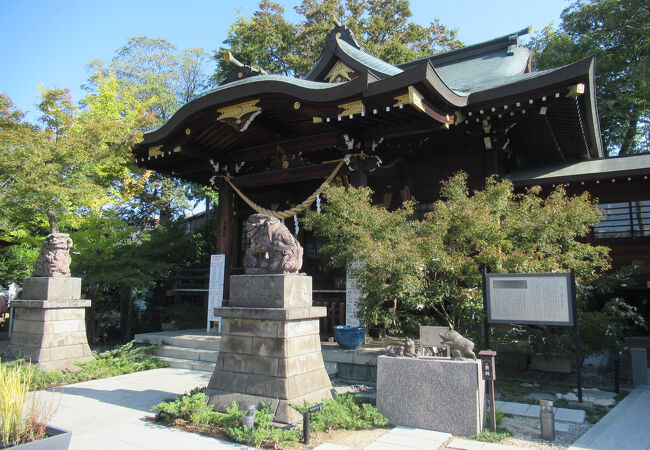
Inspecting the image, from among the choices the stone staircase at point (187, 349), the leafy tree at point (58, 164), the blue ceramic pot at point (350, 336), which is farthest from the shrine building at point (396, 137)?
the stone staircase at point (187, 349)

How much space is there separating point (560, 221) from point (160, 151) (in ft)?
30.4

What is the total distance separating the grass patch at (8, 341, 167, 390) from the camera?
7.44 m

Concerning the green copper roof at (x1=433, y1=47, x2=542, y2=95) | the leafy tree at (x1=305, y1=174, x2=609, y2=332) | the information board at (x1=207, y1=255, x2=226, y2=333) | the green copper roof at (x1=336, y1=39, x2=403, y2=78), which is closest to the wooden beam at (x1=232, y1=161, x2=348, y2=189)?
the information board at (x1=207, y1=255, x2=226, y2=333)

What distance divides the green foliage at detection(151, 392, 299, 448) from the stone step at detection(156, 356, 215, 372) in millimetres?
3039

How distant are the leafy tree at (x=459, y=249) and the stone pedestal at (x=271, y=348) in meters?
1.58

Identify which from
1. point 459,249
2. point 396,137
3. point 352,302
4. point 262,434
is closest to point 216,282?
point 352,302

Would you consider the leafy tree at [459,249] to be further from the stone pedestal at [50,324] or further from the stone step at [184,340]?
the stone pedestal at [50,324]

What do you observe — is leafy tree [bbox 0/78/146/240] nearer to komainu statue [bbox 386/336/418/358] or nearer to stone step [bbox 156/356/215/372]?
stone step [bbox 156/356/215/372]

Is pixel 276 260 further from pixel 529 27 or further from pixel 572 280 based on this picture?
pixel 529 27

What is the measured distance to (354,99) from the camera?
8523 mm

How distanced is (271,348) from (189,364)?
4.40 metres

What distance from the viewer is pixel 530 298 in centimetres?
599

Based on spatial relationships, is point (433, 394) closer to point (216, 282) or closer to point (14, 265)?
point (216, 282)

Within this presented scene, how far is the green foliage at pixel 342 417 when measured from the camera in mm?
4840
